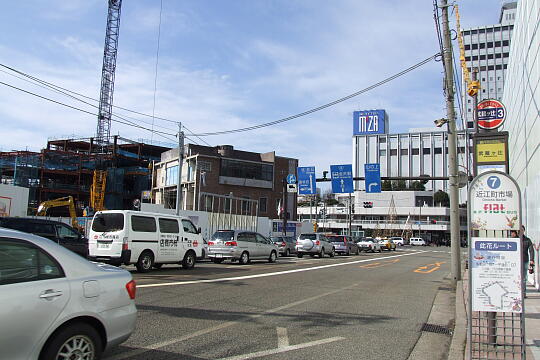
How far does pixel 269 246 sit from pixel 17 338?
1909 cm

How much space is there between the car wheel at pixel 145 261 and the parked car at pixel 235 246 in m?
5.37

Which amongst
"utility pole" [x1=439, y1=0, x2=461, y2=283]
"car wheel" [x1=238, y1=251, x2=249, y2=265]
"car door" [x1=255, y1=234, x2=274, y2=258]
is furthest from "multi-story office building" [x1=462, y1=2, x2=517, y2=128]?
"car wheel" [x1=238, y1=251, x2=249, y2=265]

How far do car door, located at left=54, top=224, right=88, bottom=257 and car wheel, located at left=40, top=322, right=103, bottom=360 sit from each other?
1222 cm

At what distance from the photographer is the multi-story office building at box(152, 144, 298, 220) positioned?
59.7 meters

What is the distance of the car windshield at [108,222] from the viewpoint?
47.5 feet

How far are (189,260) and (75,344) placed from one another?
1298cm

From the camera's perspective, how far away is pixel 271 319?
26.1ft

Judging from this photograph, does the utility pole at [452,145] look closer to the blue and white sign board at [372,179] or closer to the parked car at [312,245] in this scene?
the parked car at [312,245]

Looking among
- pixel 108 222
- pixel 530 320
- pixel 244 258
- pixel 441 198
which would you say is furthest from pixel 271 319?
pixel 441 198

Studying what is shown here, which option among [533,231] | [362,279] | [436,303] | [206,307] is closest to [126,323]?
[206,307]

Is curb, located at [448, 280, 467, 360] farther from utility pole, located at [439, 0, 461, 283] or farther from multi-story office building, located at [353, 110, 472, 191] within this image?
multi-story office building, located at [353, 110, 472, 191]

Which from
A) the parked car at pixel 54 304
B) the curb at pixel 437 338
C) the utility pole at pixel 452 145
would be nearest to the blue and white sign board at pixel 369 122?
the utility pole at pixel 452 145

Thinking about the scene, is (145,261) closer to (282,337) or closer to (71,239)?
(71,239)

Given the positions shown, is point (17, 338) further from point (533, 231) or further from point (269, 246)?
point (269, 246)
